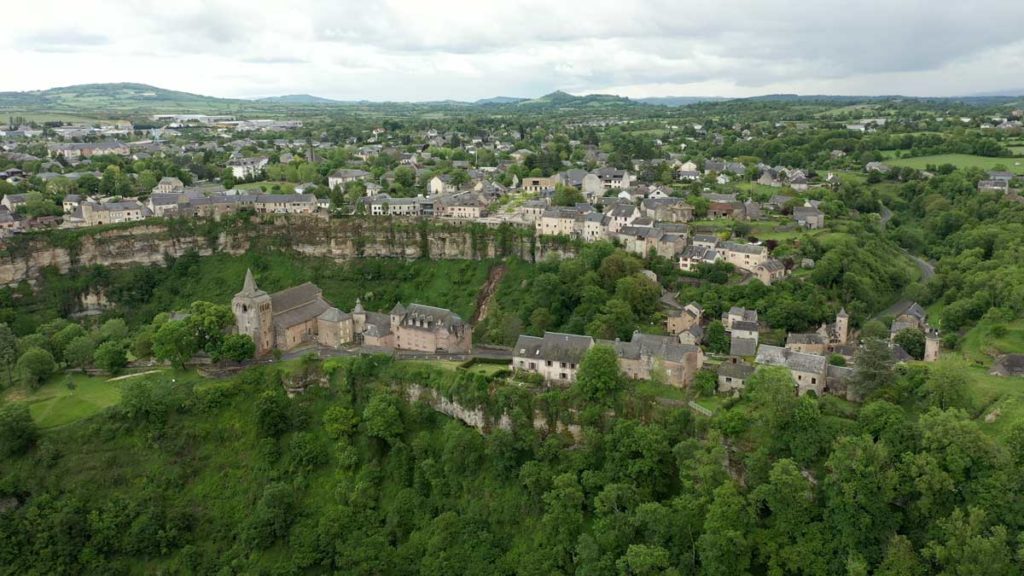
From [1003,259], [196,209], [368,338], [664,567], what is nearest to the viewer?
[664,567]

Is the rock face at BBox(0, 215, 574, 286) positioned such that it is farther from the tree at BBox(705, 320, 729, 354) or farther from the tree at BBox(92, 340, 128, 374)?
the tree at BBox(92, 340, 128, 374)

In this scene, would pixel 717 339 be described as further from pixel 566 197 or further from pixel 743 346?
pixel 566 197

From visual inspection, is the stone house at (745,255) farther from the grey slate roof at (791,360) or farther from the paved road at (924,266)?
the paved road at (924,266)

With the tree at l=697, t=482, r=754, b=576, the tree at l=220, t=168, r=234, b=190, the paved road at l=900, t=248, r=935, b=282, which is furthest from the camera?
the tree at l=220, t=168, r=234, b=190

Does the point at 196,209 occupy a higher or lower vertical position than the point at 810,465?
higher

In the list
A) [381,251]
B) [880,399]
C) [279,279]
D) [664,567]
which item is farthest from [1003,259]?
[279,279]

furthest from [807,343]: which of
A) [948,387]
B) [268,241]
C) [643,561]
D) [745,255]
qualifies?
[268,241]

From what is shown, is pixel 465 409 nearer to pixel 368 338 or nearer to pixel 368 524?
pixel 368 524

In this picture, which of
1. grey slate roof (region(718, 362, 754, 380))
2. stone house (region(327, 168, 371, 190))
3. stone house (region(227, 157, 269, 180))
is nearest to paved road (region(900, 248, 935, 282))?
grey slate roof (region(718, 362, 754, 380))
